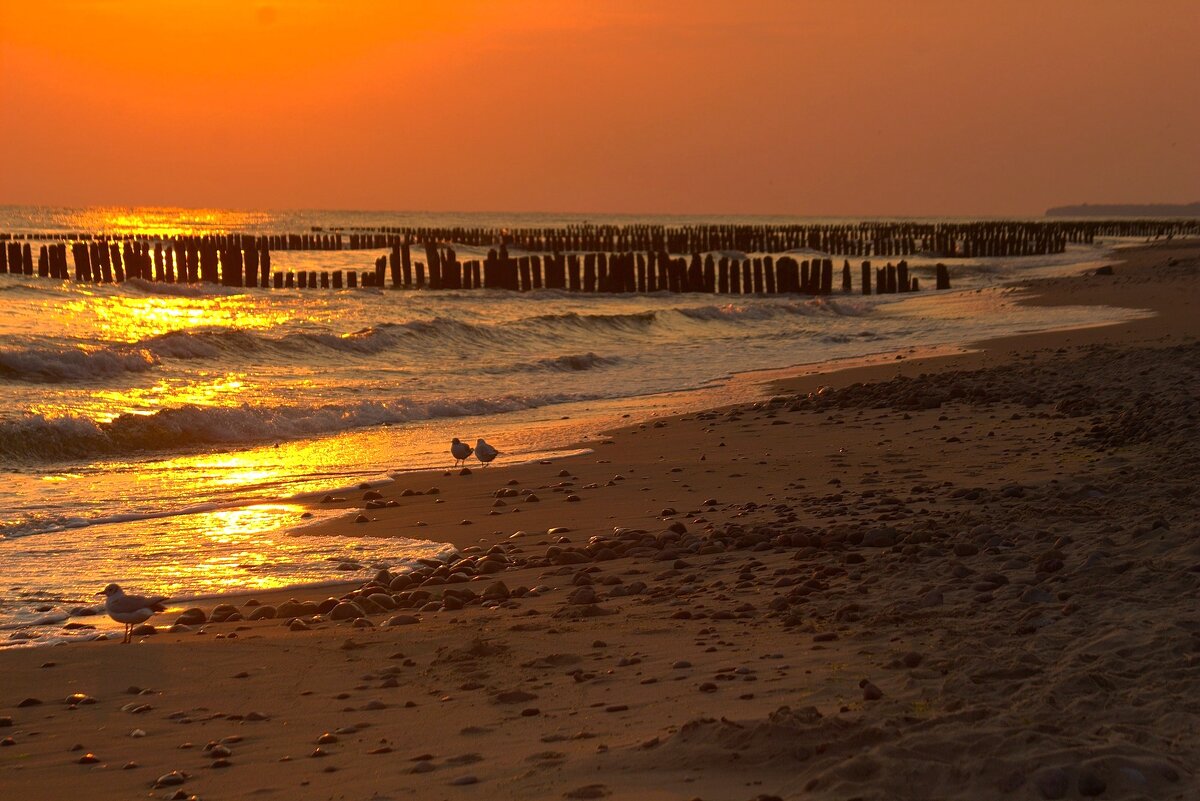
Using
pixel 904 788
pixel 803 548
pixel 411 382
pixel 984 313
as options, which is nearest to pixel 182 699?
pixel 904 788

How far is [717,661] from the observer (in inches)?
187

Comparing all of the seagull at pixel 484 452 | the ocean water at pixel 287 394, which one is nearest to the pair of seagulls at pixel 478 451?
the seagull at pixel 484 452

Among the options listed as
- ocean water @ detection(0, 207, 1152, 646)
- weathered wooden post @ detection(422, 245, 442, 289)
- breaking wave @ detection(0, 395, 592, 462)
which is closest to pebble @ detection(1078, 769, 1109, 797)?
ocean water @ detection(0, 207, 1152, 646)

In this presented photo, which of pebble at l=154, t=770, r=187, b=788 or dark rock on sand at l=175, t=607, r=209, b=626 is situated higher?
pebble at l=154, t=770, r=187, b=788

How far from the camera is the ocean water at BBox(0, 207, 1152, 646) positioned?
7797 mm

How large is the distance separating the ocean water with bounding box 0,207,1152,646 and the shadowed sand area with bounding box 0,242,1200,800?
38.6 inches

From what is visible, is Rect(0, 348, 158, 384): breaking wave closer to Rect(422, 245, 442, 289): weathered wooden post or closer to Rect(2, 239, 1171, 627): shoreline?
Rect(2, 239, 1171, 627): shoreline

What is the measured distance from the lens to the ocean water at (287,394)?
25.6 feet

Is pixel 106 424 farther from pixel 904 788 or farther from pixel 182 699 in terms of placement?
pixel 904 788

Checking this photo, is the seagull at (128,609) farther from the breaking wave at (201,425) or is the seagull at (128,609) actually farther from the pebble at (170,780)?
the breaking wave at (201,425)

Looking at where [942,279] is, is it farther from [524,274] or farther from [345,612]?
[345,612]

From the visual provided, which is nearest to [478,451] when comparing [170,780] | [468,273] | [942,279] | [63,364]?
[170,780]

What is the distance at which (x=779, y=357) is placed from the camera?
2094 cm

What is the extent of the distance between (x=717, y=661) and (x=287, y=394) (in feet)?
41.1
